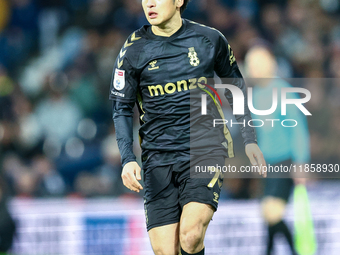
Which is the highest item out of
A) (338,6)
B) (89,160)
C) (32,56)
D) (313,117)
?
(338,6)

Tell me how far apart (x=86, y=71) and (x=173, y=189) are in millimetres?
4260

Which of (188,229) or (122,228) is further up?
(188,229)

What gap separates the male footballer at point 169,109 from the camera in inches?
133

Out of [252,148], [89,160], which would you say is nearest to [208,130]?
[252,148]

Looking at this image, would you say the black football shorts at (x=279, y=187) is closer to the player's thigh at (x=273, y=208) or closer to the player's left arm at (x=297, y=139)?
the player's thigh at (x=273, y=208)

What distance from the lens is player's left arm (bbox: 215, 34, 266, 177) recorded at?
138 inches

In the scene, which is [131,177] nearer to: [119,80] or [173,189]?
[173,189]

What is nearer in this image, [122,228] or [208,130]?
[208,130]

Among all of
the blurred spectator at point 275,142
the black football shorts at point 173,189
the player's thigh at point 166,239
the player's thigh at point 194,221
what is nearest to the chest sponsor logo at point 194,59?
the black football shorts at point 173,189

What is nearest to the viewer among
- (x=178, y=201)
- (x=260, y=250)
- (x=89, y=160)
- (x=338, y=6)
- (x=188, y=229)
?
(x=188, y=229)

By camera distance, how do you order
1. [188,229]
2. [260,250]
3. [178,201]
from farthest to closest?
[260,250] → [178,201] → [188,229]

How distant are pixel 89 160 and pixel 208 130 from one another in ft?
11.4

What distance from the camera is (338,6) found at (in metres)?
8.28

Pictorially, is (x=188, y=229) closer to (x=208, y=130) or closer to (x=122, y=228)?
(x=208, y=130)
